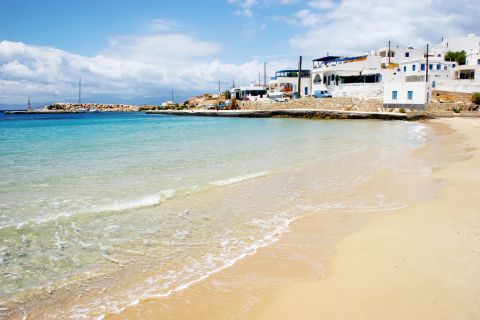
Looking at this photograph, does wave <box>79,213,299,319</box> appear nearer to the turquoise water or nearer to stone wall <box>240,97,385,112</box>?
the turquoise water

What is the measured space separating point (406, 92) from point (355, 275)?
51859 mm

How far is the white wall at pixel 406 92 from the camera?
4953 centimetres

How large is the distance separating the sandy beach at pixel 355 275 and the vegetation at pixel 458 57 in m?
66.7

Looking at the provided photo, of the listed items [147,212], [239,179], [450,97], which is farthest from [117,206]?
[450,97]

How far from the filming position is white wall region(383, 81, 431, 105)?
49531 millimetres

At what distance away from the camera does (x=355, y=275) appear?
5.59 metres

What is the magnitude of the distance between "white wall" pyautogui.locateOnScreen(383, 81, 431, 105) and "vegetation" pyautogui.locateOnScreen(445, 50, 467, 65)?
20.2 meters

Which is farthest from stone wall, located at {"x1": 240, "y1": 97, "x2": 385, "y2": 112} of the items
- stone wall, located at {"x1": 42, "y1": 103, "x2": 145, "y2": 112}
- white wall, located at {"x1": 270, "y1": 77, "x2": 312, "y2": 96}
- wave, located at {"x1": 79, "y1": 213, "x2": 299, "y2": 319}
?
stone wall, located at {"x1": 42, "y1": 103, "x2": 145, "y2": 112}

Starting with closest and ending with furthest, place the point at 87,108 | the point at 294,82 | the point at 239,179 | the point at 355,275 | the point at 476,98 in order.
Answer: the point at 355,275 → the point at 239,179 → the point at 476,98 → the point at 294,82 → the point at 87,108

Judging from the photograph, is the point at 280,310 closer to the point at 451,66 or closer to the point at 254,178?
the point at 254,178

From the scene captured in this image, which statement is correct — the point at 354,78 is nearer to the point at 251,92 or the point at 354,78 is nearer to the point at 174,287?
the point at 251,92

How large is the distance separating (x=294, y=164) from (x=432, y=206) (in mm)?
7730

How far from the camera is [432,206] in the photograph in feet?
30.5

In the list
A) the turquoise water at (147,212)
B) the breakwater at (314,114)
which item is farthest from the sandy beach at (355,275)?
the breakwater at (314,114)
